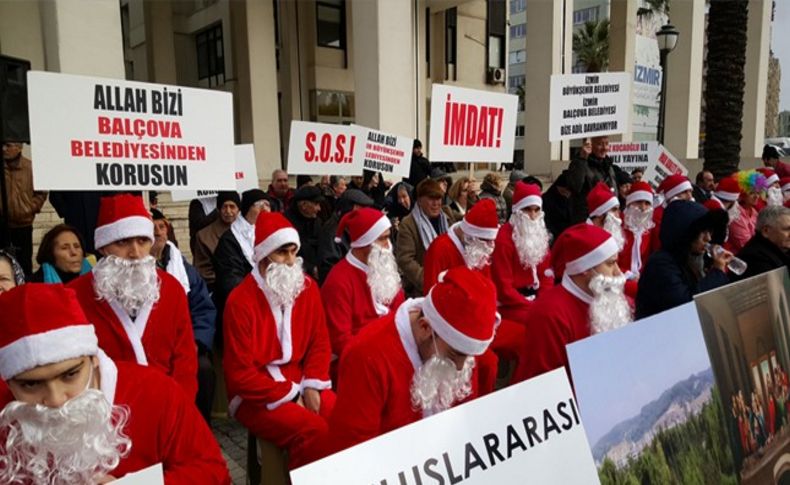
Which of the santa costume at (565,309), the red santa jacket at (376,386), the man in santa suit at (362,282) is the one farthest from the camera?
the man in santa suit at (362,282)

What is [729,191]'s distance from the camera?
7344mm

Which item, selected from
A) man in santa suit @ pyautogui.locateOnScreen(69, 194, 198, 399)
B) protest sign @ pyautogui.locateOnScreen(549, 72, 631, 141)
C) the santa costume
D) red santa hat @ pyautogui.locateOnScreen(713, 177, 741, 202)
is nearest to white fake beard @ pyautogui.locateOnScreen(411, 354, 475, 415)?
the santa costume

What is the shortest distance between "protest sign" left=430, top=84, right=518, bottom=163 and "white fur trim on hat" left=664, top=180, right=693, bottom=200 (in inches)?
101

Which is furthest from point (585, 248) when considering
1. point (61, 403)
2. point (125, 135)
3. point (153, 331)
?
point (125, 135)

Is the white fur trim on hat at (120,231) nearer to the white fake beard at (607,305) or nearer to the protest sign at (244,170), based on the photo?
the white fake beard at (607,305)

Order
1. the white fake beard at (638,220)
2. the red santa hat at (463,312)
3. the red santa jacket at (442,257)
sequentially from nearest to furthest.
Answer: the red santa hat at (463,312) < the red santa jacket at (442,257) < the white fake beard at (638,220)

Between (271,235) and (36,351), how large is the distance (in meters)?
1.95

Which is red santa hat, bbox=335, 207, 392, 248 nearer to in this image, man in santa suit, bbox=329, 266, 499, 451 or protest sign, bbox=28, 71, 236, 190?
protest sign, bbox=28, 71, 236, 190

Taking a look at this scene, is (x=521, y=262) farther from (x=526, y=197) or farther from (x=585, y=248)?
(x=585, y=248)

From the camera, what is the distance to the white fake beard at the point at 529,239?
5.21 m

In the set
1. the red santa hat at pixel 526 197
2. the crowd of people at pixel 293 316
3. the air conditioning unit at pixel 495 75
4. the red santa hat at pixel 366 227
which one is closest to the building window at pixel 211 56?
the air conditioning unit at pixel 495 75

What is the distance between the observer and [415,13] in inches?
518

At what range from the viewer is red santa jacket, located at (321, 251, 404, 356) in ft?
13.0

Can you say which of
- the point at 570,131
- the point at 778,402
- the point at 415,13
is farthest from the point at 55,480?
the point at 415,13
